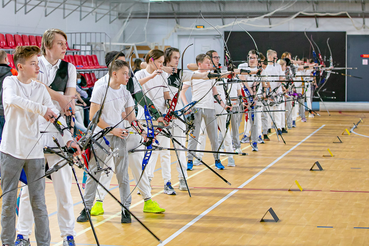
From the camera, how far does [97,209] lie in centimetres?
375

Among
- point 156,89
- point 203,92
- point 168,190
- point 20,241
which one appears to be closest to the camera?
point 20,241

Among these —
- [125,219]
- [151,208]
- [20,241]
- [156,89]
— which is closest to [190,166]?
[156,89]

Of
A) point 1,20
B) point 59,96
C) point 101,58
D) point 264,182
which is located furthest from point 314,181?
→ point 101,58

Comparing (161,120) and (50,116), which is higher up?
(50,116)

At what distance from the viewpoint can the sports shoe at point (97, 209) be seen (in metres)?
3.74

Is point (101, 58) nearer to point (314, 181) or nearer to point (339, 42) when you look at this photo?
point (339, 42)

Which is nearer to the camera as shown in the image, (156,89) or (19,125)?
(19,125)

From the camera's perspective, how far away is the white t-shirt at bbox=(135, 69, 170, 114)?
4.17m

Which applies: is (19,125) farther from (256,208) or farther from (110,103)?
(256,208)

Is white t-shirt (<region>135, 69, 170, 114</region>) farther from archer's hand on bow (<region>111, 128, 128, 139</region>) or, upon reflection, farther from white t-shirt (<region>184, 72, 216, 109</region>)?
white t-shirt (<region>184, 72, 216, 109</region>)

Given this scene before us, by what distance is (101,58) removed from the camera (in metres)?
13.5

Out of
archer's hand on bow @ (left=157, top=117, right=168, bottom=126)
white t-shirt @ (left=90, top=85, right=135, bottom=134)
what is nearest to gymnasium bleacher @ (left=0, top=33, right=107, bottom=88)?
archer's hand on bow @ (left=157, top=117, right=168, bottom=126)

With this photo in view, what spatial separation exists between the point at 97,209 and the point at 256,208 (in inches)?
54.5

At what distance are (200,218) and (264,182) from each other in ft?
4.99
